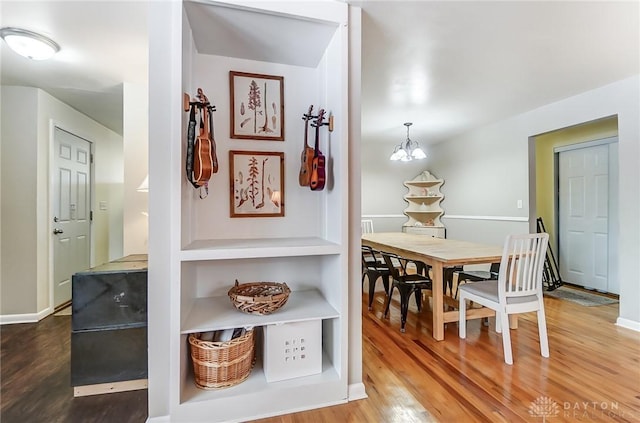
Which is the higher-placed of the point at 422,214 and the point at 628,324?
the point at 422,214

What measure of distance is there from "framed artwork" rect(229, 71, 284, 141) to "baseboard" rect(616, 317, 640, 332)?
3496mm

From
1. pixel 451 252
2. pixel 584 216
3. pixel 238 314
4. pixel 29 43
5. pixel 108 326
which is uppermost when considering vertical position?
pixel 29 43

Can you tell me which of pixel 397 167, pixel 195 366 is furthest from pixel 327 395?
pixel 397 167

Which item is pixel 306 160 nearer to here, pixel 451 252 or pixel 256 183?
pixel 256 183

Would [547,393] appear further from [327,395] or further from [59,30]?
[59,30]

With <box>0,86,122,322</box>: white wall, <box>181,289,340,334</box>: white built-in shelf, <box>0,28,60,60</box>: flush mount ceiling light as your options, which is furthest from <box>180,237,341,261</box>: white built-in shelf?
<box>0,86,122,322</box>: white wall

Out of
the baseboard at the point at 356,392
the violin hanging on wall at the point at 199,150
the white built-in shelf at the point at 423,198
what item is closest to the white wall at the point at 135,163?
the violin hanging on wall at the point at 199,150

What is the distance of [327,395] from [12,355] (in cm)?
238

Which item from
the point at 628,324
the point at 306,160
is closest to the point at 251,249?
the point at 306,160

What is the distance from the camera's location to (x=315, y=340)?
1.83 metres

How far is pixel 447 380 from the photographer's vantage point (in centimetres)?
200

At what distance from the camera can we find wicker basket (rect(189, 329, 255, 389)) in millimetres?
1663

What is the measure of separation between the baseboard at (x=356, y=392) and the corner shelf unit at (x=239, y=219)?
0.05 m

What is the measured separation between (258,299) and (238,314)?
0.17m
